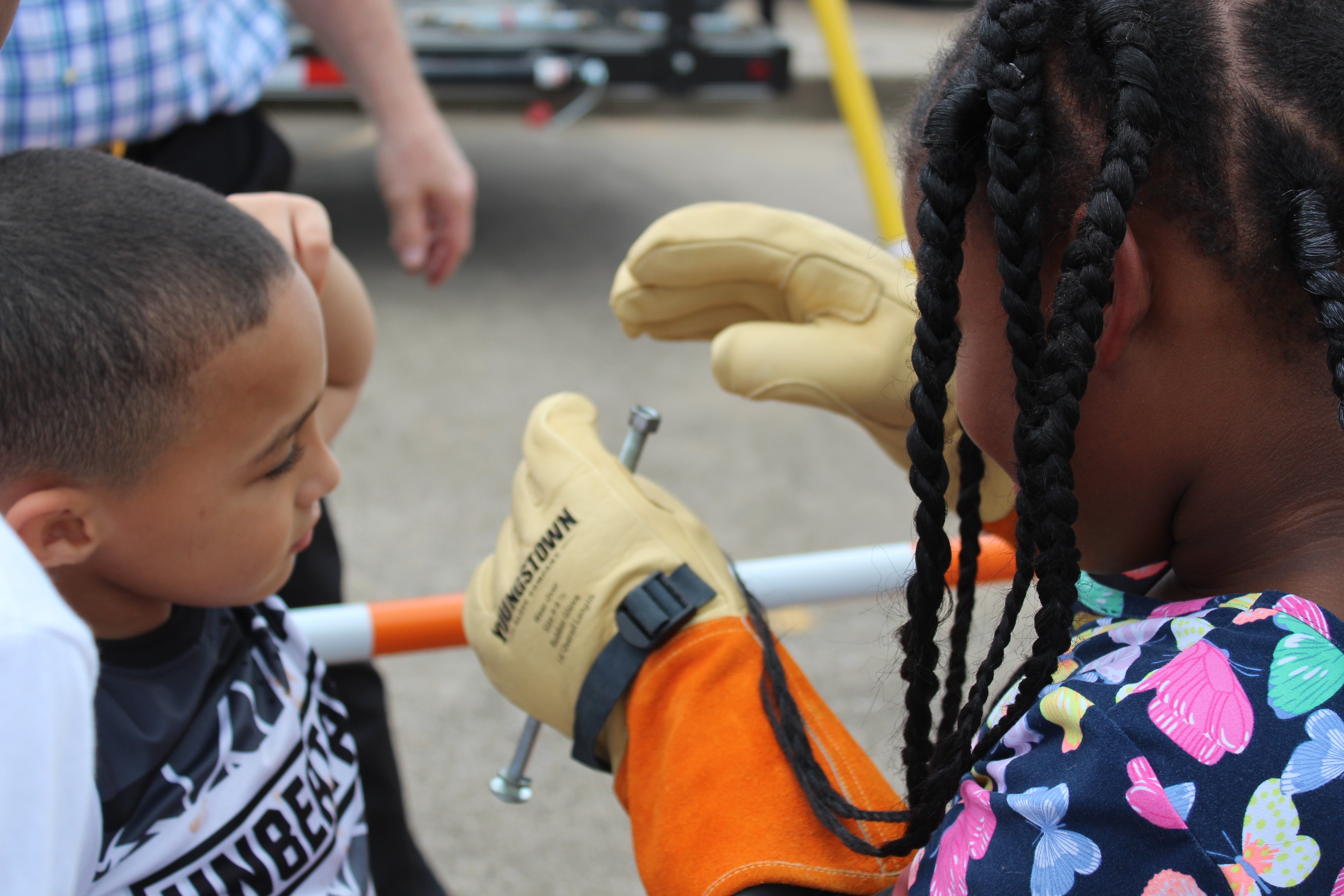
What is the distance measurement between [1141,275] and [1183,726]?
0.24 m

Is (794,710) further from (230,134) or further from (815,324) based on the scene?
(230,134)

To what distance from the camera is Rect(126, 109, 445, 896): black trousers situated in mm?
1330

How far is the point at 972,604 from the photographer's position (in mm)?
909

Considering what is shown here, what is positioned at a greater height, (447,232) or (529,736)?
(447,232)

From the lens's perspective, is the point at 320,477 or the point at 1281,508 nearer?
the point at 1281,508

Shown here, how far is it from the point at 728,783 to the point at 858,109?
251 centimetres

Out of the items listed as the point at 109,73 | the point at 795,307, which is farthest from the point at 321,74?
the point at 795,307

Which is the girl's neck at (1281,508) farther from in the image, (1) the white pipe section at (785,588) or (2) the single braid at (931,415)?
(1) the white pipe section at (785,588)

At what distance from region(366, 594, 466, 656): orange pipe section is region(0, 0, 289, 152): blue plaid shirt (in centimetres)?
62

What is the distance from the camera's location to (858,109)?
3004 millimetres

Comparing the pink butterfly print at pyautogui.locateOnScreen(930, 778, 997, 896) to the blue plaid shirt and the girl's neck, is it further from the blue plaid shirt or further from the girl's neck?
the blue plaid shirt

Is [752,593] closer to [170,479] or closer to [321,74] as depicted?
[170,479]

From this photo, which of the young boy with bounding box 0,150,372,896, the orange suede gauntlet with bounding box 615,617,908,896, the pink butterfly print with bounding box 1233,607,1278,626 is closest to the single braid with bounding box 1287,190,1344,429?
the pink butterfly print with bounding box 1233,607,1278,626

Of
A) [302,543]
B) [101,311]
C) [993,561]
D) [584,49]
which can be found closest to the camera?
[101,311]
